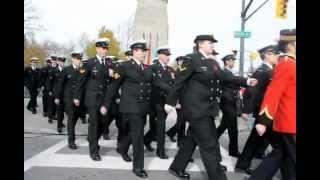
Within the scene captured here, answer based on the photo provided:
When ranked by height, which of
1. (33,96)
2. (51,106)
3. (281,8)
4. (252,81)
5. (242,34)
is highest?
(281,8)

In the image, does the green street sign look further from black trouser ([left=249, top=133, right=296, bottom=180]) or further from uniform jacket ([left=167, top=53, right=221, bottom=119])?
black trouser ([left=249, top=133, right=296, bottom=180])

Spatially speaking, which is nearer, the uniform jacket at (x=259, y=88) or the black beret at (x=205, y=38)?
the black beret at (x=205, y=38)

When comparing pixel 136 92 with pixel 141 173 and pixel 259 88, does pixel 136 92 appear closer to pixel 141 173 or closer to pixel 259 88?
pixel 141 173

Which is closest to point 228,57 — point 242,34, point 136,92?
point 136,92

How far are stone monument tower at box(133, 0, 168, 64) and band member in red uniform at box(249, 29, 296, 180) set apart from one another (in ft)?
105

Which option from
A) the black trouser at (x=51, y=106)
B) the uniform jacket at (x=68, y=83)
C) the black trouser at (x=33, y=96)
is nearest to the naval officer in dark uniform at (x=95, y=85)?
the uniform jacket at (x=68, y=83)

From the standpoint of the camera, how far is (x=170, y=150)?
10.4 meters

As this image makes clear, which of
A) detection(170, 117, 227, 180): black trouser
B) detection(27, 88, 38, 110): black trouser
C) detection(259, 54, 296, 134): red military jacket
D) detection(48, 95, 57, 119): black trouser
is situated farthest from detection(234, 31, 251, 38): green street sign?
detection(259, 54, 296, 134): red military jacket

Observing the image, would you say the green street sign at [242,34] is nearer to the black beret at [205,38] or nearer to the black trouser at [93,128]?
the black trouser at [93,128]

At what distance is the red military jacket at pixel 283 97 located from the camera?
5.45 m

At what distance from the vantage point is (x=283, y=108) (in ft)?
18.4

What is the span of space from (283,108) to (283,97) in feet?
0.41

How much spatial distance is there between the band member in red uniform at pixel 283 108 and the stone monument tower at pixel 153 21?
32.1m
